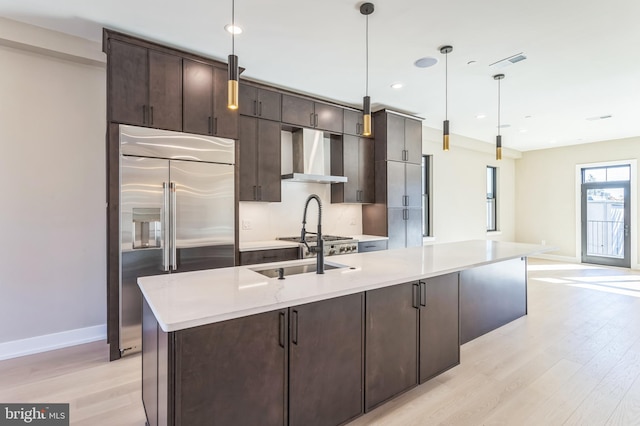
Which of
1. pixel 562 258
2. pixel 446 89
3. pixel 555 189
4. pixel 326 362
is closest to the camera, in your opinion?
pixel 326 362

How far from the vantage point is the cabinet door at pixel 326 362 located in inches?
66.8

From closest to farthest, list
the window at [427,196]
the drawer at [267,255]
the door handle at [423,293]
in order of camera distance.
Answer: the door handle at [423,293] → the drawer at [267,255] → the window at [427,196]

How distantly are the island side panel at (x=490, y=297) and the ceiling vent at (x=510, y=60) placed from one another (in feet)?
7.07

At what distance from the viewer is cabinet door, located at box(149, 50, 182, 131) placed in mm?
3082

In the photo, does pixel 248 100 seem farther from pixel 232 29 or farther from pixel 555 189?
pixel 555 189

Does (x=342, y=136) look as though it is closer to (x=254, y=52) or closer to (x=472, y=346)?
(x=254, y=52)

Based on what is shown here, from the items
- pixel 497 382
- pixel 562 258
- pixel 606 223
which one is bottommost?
pixel 497 382

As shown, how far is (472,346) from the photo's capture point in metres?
3.18

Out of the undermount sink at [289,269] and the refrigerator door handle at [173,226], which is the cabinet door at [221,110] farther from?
the undermount sink at [289,269]

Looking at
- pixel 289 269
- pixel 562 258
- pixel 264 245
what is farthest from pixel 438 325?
pixel 562 258

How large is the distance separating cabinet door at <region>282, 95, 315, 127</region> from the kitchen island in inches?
94.2

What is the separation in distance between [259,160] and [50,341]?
2772mm

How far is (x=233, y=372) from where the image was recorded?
4.95 feet

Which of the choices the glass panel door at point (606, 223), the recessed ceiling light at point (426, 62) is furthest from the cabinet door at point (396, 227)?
the glass panel door at point (606, 223)
